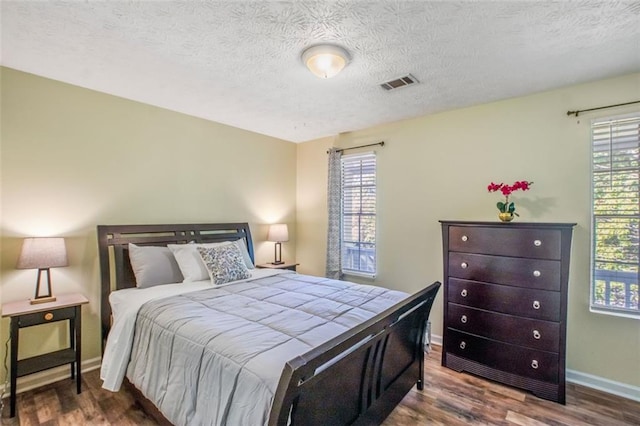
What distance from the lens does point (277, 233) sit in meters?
4.30

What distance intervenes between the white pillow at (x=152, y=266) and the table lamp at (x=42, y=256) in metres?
0.53

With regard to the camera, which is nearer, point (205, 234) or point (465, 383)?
point (465, 383)

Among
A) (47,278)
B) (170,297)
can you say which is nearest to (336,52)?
(170,297)

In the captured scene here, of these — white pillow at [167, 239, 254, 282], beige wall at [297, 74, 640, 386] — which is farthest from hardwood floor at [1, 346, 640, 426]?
white pillow at [167, 239, 254, 282]

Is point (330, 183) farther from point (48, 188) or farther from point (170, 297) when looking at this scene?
point (48, 188)

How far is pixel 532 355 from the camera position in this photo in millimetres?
2469

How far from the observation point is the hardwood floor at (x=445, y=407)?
2.13 meters

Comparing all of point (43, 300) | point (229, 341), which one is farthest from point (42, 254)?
point (229, 341)

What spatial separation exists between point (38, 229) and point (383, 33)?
10.4 ft

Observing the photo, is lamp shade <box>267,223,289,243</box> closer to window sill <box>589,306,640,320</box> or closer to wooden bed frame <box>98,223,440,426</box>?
wooden bed frame <box>98,223,440,426</box>

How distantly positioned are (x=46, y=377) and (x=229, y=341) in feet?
7.17

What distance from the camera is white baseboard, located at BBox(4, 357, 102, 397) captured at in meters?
2.46

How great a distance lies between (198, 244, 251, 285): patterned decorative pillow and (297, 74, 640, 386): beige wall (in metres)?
1.79

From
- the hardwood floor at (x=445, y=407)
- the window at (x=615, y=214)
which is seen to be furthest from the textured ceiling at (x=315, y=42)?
the hardwood floor at (x=445, y=407)
